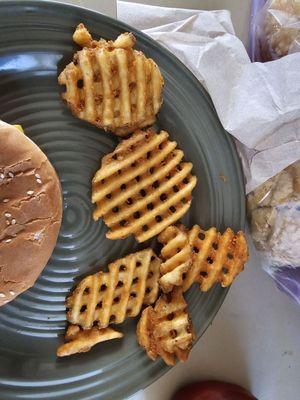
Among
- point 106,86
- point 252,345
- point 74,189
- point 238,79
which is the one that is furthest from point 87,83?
point 252,345

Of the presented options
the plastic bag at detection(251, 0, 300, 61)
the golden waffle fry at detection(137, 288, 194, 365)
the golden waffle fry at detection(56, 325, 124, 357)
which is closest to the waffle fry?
the golden waffle fry at detection(137, 288, 194, 365)

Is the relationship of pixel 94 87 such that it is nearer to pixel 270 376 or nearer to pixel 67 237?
pixel 67 237

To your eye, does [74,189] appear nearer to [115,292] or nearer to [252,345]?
[115,292]

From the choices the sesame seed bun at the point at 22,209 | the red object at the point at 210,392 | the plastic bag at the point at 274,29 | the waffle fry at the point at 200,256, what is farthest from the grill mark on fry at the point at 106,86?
the red object at the point at 210,392

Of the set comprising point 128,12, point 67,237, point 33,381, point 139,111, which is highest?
point 128,12

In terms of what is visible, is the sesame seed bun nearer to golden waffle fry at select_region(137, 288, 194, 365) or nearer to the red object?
golden waffle fry at select_region(137, 288, 194, 365)

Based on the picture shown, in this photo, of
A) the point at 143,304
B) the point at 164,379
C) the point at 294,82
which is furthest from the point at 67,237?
the point at 294,82

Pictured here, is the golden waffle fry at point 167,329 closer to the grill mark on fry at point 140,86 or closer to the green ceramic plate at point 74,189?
the green ceramic plate at point 74,189
